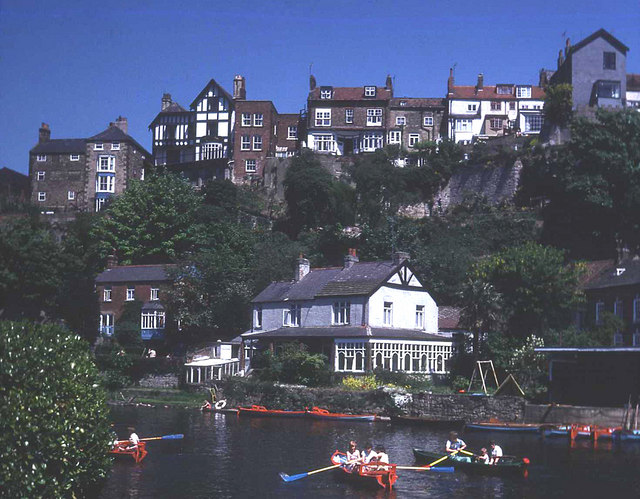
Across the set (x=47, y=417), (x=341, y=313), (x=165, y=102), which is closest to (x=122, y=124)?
(x=165, y=102)

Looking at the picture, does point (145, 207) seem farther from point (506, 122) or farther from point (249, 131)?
point (506, 122)

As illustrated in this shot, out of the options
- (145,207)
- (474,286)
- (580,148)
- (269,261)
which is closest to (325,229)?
(269,261)

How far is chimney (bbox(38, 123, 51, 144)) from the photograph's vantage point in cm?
11406

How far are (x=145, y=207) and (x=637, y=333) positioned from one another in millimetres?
Answer: 52731

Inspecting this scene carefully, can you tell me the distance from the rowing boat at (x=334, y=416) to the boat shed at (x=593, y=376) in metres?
11.2

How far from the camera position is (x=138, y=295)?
266 ft

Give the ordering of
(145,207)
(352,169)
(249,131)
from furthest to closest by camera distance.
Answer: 1. (249,131)
2. (352,169)
3. (145,207)

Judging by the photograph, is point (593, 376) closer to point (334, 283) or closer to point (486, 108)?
point (334, 283)

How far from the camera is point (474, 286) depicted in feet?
184

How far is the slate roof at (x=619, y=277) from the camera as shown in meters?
61.3

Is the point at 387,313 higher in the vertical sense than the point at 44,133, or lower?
lower

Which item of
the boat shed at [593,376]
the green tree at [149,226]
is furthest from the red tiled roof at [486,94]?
the boat shed at [593,376]

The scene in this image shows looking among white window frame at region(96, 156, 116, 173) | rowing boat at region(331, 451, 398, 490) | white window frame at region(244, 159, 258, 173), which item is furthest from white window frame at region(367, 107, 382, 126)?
rowing boat at region(331, 451, 398, 490)

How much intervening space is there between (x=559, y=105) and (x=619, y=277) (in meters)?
31.1
